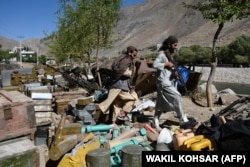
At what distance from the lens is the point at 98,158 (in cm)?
427

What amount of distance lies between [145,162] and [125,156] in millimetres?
350

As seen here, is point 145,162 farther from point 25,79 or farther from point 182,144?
point 25,79

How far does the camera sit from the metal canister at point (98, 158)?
4.28 m

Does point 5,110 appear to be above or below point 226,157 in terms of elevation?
above

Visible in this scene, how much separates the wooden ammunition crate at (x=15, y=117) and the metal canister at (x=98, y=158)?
1.13 m

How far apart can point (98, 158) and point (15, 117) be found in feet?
4.73

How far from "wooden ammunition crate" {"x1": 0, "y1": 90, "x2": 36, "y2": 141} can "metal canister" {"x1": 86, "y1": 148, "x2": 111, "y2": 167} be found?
44.7 inches

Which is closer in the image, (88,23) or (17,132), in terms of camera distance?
(17,132)

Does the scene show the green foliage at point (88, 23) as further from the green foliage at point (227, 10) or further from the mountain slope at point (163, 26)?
the mountain slope at point (163, 26)

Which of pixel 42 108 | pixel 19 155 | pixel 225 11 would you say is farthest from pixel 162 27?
pixel 19 155

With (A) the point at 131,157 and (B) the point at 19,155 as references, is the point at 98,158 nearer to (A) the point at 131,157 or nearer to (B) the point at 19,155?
(A) the point at 131,157

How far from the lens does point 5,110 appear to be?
462 centimetres

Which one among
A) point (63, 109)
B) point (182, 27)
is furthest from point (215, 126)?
point (182, 27)

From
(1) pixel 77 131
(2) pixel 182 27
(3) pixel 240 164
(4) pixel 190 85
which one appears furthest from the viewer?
(2) pixel 182 27
